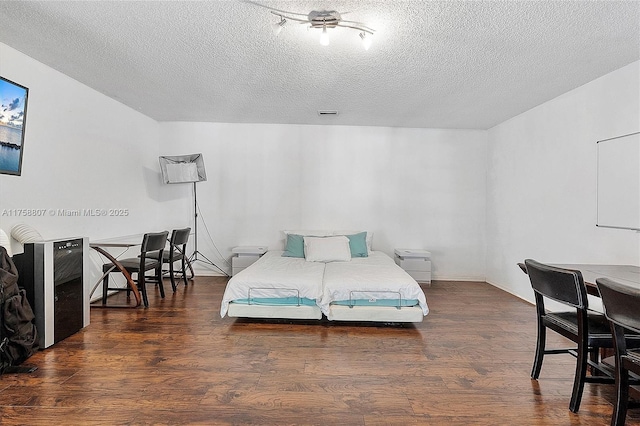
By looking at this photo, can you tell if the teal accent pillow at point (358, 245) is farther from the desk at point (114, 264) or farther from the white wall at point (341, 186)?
the desk at point (114, 264)

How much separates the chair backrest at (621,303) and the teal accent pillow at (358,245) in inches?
139

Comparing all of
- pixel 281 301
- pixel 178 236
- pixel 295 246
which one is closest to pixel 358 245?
pixel 295 246

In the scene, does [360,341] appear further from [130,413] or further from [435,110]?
[435,110]

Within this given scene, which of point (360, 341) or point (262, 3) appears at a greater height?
point (262, 3)

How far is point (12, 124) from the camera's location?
3.13 m

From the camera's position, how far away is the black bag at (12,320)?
2623 mm

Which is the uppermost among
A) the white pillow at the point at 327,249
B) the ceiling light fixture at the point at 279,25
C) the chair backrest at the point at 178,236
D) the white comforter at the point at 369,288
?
the ceiling light fixture at the point at 279,25

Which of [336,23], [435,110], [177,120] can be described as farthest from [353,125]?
[336,23]

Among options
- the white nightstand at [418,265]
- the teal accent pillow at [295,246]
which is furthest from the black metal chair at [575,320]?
the teal accent pillow at [295,246]

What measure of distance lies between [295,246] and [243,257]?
35.1 inches

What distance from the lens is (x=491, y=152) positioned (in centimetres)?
591

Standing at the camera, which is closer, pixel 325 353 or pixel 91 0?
pixel 91 0

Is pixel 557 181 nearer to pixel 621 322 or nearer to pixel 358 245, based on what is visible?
pixel 358 245

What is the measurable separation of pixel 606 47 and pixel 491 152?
120 inches
